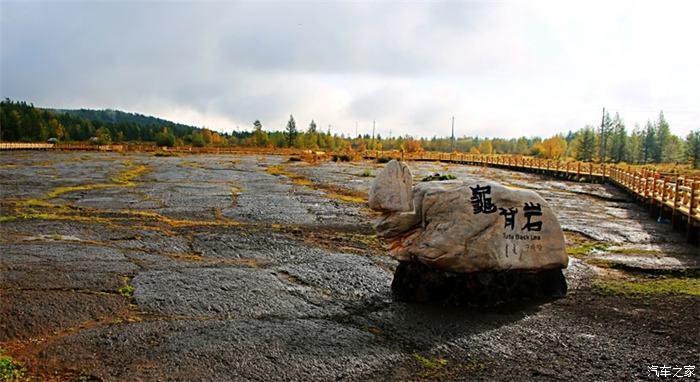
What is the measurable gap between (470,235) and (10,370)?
517cm

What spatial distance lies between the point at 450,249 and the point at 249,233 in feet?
20.3

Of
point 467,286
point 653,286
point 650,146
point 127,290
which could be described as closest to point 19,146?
point 127,290

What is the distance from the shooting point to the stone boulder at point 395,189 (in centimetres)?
763

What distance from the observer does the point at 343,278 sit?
27.9 ft

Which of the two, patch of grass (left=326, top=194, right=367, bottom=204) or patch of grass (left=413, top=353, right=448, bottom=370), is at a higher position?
patch of grass (left=326, top=194, right=367, bottom=204)

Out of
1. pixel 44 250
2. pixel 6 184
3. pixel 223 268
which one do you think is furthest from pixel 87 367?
pixel 6 184

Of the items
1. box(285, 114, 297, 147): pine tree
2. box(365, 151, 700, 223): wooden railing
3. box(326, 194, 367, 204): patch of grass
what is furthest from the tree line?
box(326, 194, 367, 204): patch of grass

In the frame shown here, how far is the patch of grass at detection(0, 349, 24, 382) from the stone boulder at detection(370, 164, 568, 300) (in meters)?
4.50

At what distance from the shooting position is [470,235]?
7090mm

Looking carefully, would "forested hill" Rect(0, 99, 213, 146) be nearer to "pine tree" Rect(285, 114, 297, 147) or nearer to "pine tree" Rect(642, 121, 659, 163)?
"pine tree" Rect(285, 114, 297, 147)

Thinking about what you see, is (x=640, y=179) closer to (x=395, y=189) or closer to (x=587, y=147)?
(x=395, y=189)

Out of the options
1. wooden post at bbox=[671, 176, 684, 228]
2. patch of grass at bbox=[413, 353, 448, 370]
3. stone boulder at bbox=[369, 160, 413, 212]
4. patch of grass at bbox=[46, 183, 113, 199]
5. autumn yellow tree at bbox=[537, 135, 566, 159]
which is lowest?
patch of grass at bbox=[413, 353, 448, 370]

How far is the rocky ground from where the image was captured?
5246 millimetres

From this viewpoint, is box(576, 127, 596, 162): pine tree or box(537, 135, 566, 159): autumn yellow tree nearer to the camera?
box(576, 127, 596, 162): pine tree
